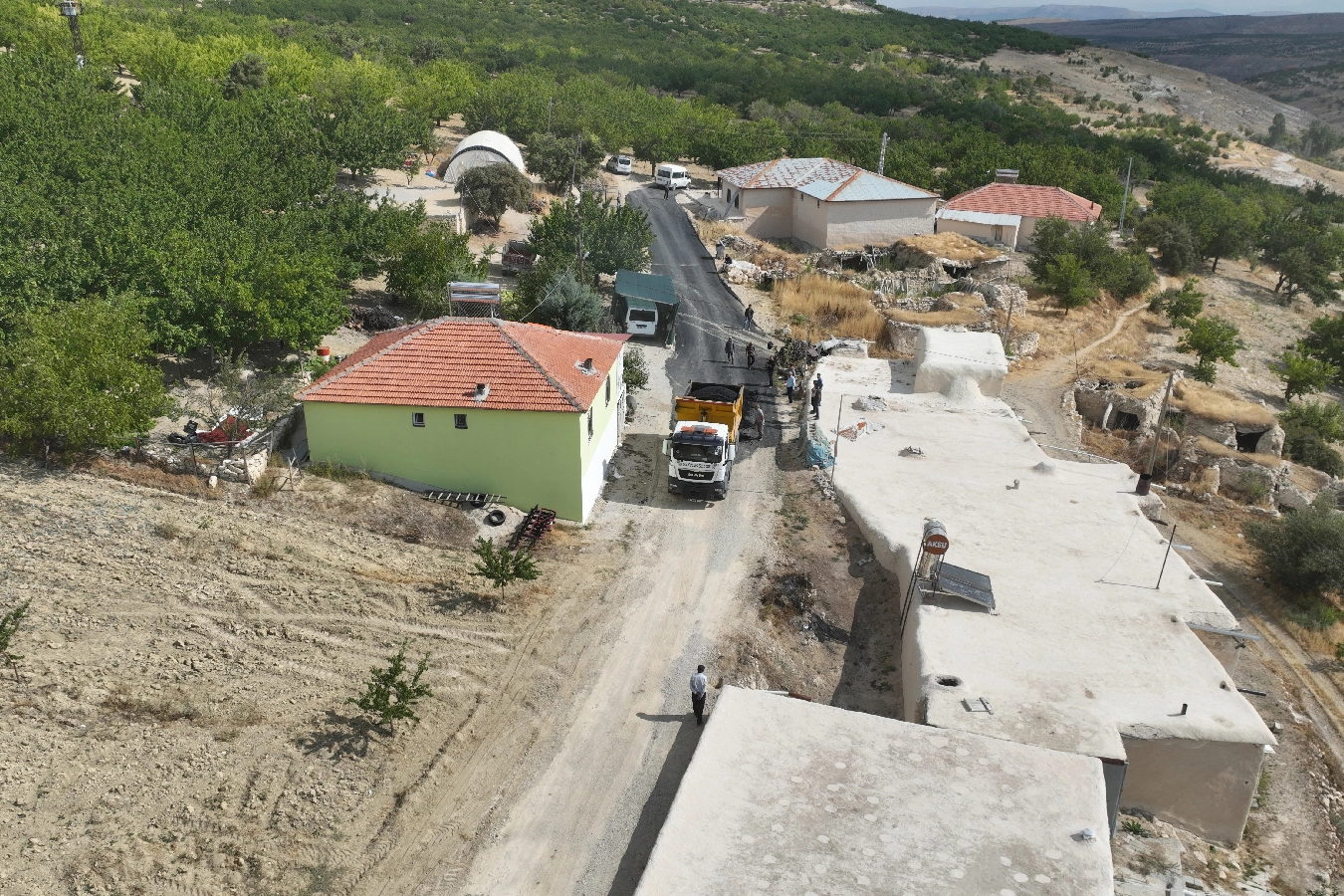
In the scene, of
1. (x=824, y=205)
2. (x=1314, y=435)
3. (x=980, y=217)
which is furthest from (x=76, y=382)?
(x=980, y=217)

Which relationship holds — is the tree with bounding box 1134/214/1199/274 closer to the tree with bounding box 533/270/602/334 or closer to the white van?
the white van

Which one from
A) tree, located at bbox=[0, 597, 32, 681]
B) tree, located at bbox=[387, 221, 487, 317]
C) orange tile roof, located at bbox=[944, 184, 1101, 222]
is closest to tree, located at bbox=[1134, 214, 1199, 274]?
orange tile roof, located at bbox=[944, 184, 1101, 222]

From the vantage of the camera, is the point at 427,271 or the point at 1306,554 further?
the point at 427,271

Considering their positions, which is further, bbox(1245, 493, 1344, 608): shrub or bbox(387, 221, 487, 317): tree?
bbox(387, 221, 487, 317): tree

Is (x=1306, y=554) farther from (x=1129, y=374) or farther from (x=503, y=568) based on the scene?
(x=503, y=568)

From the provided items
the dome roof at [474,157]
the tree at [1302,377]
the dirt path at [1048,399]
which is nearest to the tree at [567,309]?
the dirt path at [1048,399]

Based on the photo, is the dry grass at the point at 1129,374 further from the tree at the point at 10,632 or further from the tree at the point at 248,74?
the tree at the point at 248,74

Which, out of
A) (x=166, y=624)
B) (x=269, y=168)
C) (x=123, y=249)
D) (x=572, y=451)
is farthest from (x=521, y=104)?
(x=166, y=624)
